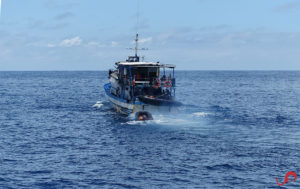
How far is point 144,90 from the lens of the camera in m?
56.6

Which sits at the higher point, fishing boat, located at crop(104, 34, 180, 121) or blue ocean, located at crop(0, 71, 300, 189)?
fishing boat, located at crop(104, 34, 180, 121)

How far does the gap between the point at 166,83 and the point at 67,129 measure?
16211 millimetres

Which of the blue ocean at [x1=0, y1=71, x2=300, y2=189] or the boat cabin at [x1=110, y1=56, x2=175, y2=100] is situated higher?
the boat cabin at [x1=110, y1=56, x2=175, y2=100]

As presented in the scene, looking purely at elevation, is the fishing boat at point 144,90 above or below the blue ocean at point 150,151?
above

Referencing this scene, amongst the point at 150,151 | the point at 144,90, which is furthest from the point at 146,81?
the point at 150,151

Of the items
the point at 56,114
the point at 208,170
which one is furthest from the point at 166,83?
the point at 208,170

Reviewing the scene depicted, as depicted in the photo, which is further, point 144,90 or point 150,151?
point 144,90

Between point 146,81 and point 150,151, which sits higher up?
point 146,81

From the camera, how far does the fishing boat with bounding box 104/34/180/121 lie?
52188 mm

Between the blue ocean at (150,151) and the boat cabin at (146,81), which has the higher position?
the boat cabin at (146,81)

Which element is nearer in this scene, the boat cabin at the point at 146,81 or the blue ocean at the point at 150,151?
the blue ocean at the point at 150,151

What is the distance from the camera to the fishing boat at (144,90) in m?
52.2

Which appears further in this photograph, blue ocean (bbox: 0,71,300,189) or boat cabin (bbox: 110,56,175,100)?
boat cabin (bbox: 110,56,175,100)

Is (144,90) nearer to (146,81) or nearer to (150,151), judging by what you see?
(146,81)
